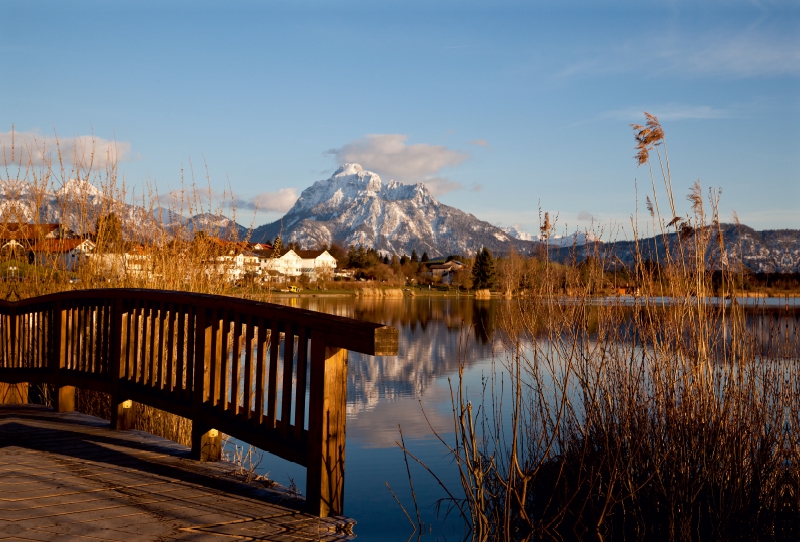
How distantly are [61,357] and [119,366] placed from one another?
52.3 inches

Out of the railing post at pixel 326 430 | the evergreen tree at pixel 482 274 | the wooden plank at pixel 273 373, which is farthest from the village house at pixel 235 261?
the evergreen tree at pixel 482 274

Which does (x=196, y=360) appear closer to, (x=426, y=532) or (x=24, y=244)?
(x=426, y=532)

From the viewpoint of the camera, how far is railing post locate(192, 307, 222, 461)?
473cm

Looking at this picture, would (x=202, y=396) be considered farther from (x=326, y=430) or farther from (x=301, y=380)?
(x=326, y=430)

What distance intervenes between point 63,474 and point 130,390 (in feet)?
3.97

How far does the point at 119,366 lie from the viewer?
5.70 metres

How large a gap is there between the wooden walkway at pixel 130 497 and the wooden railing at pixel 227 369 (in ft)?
0.89

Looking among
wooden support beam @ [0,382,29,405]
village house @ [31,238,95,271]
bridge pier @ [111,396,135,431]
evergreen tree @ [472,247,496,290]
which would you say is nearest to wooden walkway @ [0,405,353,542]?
bridge pier @ [111,396,135,431]

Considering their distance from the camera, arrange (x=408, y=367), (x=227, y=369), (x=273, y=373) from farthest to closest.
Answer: (x=408, y=367)
(x=227, y=369)
(x=273, y=373)

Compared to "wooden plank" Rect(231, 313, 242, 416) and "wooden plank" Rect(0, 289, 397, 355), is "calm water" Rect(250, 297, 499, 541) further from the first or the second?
"wooden plank" Rect(231, 313, 242, 416)

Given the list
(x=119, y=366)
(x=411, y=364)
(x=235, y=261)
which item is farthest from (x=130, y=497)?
(x=411, y=364)

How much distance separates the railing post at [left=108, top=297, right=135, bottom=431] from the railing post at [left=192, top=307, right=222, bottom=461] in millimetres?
1152

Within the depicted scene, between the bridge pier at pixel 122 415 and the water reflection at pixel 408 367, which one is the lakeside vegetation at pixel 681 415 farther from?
the water reflection at pixel 408 367

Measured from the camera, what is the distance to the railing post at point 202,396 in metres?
4.73
